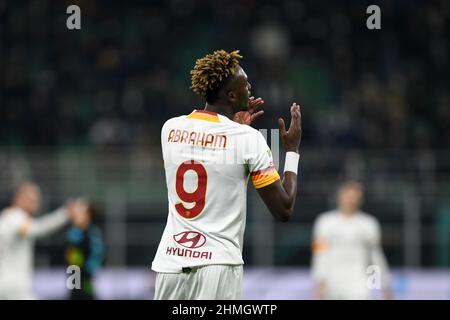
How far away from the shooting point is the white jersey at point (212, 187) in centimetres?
450

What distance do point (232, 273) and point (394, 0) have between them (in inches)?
606

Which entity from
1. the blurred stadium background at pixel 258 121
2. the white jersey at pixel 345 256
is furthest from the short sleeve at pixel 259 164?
the blurred stadium background at pixel 258 121

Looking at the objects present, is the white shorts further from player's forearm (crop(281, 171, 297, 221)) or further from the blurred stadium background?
the blurred stadium background

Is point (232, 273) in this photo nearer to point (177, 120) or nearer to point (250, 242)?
point (177, 120)

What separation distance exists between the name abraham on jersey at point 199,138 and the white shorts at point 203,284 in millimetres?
584

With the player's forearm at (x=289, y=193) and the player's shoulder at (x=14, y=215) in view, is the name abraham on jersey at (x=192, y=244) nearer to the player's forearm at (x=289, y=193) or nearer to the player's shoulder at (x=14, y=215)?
the player's forearm at (x=289, y=193)

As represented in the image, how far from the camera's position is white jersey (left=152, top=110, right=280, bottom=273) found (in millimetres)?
4500

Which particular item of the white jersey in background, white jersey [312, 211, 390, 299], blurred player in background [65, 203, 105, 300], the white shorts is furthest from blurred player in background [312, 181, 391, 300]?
the white shorts

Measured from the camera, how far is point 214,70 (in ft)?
15.1

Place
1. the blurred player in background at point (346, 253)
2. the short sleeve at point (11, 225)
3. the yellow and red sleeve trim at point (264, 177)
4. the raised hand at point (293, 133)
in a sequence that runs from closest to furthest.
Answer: the yellow and red sleeve trim at point (264, 177) → the raised hand at point (293, 133) → the short sleeve at point (11, 225) → the blurred player in background at point (346, 253)

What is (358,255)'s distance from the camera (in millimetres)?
10242

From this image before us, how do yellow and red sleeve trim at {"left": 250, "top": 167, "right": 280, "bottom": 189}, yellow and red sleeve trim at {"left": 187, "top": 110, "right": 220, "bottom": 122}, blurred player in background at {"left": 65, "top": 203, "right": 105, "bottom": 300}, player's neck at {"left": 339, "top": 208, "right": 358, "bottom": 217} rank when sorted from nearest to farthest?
yellow and red sleeve trim at {"left": 250, "top": 167, "right": 280, "bottom": 189}
yellow and red sleeve trim at {"left": 187, "top": 110, "right": 220, "bottom": 122}
blurred player in background at {"left": 65, "top": 203, "right": 105, "bottom": 300}
player's neck at {"left": 339, "top": 208, "right": 358, "bottom": 217}

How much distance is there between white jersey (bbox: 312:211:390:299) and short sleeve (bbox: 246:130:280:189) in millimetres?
5648
